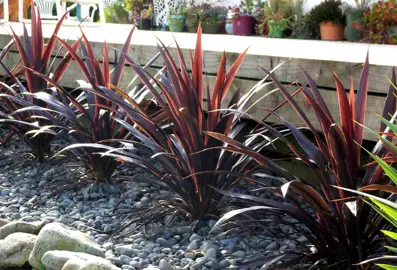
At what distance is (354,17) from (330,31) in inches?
A: 13.1

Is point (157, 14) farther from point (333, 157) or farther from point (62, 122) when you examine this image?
point (333, 157)

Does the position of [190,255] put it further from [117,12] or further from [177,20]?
[117,12]

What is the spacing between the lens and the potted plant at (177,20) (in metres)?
9.70

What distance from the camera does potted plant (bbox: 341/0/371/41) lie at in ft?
26.1

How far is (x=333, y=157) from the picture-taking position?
2.31m

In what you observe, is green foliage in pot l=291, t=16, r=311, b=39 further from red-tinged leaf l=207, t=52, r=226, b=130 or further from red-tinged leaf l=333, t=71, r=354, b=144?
red-tinged leaf l=333, t=71, r=354, b=144

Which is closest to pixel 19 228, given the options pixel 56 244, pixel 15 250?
pixel 15 250

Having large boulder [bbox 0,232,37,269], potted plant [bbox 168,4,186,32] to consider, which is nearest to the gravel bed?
large boulder [bbox 0,232,37,269]

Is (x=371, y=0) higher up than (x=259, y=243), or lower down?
higher up

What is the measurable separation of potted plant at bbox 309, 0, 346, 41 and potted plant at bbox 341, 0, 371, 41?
2.7 inches

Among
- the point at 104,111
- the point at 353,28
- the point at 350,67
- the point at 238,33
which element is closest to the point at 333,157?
the point at 350,67

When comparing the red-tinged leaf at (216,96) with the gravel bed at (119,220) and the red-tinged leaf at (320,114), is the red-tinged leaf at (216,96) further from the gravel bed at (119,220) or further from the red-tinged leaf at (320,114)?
the red-tinged leaf at (320,114)

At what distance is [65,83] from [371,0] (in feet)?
15.5

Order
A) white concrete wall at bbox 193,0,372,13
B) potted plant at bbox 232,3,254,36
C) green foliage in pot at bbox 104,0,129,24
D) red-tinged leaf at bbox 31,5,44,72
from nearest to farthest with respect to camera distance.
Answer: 1. red-tinged leaf at bbox 31,5,44,72
2. white concrete wall at bbox 193,0,372,13
3. potted plant at bbox 232,3,254,36
4. green foliage in pot at bbox 104,0,129,24
